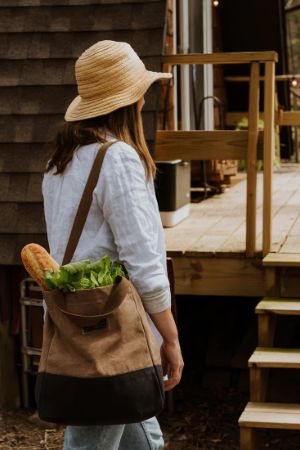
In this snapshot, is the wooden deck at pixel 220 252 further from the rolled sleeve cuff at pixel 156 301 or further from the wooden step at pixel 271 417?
the rolled sleeve cuff at pixel 156 301

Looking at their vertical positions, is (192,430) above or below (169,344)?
below

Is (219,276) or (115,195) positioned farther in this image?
(219,276)

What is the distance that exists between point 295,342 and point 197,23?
3.95 meters

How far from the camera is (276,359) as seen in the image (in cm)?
457

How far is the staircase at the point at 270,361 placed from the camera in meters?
4.29

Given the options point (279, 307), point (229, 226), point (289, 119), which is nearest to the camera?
point (279, 307)

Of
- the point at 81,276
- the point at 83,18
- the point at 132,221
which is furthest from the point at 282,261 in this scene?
the point at 81,276

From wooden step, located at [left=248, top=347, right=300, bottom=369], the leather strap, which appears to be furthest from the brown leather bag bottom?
wooden step, located at [left=248, top=347, right=300, bottom=369]

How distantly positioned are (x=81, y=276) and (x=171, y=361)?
42 cm

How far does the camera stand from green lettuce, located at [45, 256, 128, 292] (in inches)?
102

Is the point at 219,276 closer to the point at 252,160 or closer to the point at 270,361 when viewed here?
the point at 252,160

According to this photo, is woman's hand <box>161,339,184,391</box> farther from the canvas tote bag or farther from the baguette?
the baguette

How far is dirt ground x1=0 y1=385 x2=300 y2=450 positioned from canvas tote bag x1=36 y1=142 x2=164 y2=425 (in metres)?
2.39

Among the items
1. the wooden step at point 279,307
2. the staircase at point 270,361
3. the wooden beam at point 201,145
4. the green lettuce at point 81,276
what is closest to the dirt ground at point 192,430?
the staircase at point 270,361
